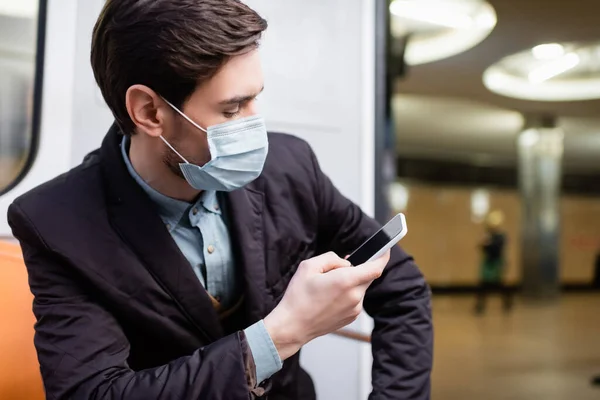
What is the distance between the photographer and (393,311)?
44.8 inches

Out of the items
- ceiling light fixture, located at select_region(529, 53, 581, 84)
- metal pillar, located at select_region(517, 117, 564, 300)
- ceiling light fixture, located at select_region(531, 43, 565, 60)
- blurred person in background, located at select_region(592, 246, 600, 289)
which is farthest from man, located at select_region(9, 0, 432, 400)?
blurred person in background, located at select_region(592, 246, 600, 289)

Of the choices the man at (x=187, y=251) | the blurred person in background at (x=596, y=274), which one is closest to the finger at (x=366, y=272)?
the man at (x=187, y=251)

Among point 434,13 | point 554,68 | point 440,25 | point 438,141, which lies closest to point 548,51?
point 554,68

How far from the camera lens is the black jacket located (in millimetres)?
839

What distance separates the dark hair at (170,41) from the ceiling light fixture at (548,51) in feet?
19.7

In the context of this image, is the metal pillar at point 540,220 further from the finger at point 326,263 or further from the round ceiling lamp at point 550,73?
the finger at point 326,263

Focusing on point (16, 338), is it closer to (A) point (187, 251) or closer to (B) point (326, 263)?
(A) point (187, 251)

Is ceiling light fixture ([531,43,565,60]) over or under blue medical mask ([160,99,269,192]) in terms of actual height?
under

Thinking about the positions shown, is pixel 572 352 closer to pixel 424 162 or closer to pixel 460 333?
pixel 460 333

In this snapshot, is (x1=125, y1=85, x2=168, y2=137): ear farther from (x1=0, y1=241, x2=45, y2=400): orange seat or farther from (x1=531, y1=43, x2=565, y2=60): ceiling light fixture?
(x1=531, y1=43, x2=565, y2=60): ceiling light fixture

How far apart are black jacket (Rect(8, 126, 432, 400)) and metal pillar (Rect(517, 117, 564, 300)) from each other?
32.2 ft

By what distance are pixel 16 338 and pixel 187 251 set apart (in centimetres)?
46

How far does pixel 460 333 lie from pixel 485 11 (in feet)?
11.8

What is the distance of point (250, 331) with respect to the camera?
85 cm
